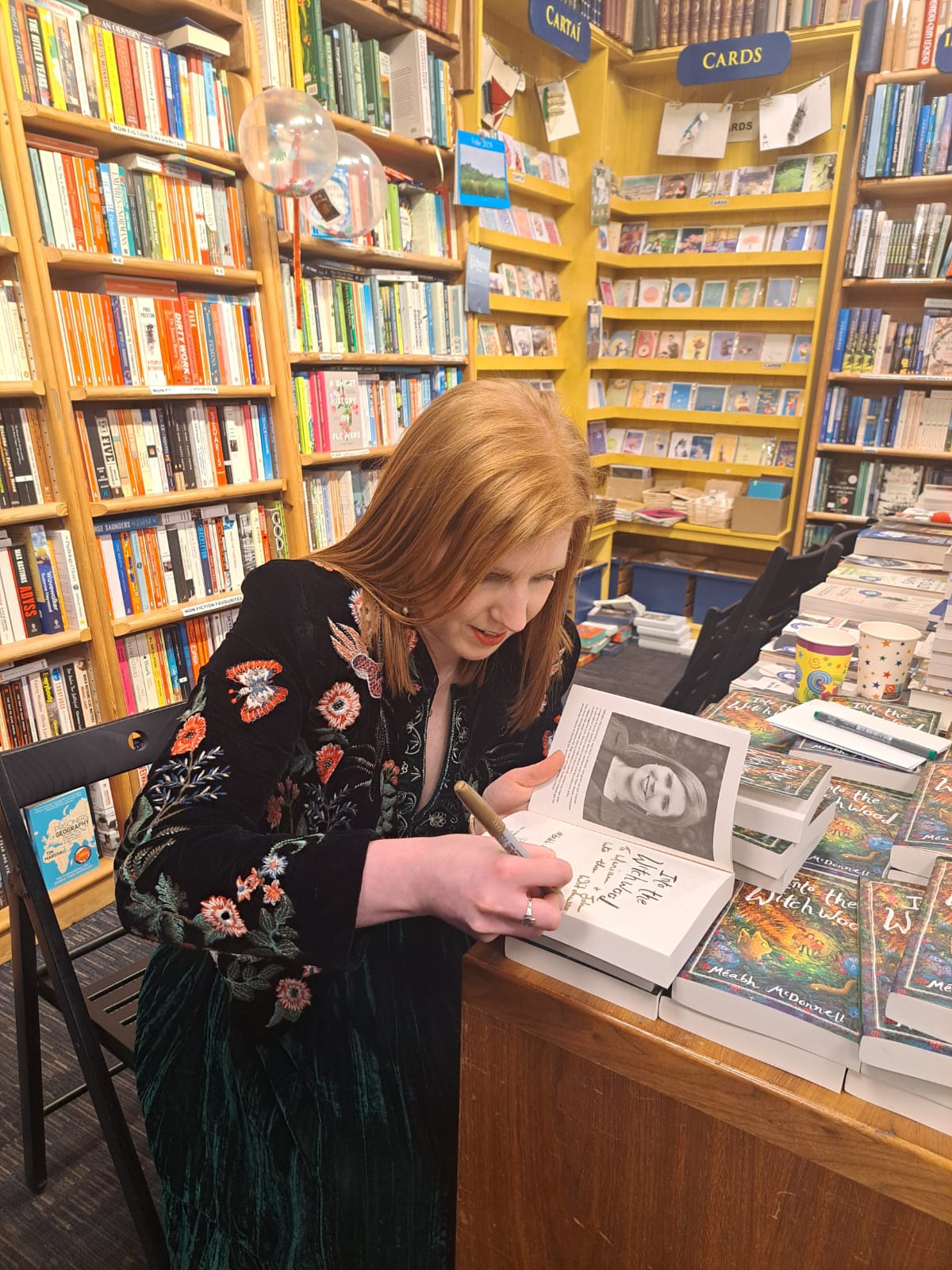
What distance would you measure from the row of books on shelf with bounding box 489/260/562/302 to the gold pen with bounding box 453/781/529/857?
2.91 m

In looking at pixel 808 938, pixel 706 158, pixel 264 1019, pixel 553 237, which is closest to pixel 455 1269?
pixel 264 1019

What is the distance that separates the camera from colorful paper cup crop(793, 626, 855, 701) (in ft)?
4.22

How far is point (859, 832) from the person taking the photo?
2.93 ft

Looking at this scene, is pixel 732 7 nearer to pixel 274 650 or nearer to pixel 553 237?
pixel 553 237

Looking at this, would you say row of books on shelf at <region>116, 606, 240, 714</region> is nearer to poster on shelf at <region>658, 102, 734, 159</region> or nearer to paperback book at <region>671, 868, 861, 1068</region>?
paperback book at <region>671, 868, 861, 1068</region>

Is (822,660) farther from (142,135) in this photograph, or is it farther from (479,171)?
(479,171)

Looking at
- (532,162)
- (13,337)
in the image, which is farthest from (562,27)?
(13,337)

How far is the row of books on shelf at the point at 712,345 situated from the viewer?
3.72 meters

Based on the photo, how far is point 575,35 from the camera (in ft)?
10.0

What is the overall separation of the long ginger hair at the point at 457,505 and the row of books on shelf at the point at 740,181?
3313mm

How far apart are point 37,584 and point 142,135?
42.1 inches

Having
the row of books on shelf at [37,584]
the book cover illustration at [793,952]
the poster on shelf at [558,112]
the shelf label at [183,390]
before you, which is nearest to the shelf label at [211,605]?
the row of books on shelf at [37,584]

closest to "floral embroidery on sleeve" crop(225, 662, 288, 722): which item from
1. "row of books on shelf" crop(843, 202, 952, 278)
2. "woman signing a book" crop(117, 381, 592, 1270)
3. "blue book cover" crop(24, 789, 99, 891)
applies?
"woman signing a book" crop(117, 381, 592, 1270)

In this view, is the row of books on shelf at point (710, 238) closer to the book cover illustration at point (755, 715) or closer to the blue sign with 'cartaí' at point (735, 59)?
the blue sign with 'cartaí' at point (735, 59)
